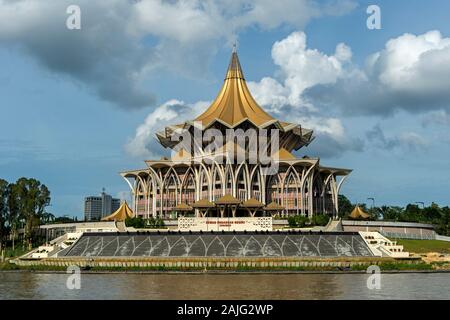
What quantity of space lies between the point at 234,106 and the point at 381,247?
41.4m

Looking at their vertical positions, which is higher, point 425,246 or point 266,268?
point 425,246

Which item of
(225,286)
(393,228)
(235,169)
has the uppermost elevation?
(235,169)

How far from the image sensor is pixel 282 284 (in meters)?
35.0

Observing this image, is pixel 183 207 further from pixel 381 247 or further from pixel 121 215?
pixel 381 247

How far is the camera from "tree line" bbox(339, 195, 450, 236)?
3565 inches

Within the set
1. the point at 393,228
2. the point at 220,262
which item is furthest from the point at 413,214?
the point at 220,262

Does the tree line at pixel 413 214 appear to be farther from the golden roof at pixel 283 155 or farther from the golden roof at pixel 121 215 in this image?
the golden roof at pixel 121 215

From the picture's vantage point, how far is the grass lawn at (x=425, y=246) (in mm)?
62263

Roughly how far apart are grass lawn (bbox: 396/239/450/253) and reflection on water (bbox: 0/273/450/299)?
18.9m

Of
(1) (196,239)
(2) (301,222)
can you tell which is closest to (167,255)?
(1) (196,239)

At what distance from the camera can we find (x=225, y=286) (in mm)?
33906
